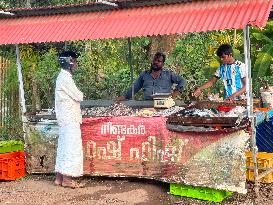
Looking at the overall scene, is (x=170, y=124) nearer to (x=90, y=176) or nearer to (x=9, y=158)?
(x=90, y=176)

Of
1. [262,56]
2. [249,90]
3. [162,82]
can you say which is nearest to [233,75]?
[249,90]

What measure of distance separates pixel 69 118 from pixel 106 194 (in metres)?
1.34

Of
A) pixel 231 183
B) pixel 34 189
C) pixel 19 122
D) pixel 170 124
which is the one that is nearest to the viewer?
pixel 231 183

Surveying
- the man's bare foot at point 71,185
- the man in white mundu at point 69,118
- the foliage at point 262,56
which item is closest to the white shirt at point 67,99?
the man in white mundu at point 69,118

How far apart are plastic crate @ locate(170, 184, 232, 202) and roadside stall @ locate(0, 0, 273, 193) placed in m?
0.12

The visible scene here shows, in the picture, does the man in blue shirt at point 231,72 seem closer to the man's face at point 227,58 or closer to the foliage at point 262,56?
the man's face at point 227,58

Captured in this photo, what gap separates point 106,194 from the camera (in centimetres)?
737

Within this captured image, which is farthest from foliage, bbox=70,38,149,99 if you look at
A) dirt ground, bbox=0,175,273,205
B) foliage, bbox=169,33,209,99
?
dirt ground, bbox=0,175,273,205

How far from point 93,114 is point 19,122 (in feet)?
12.3

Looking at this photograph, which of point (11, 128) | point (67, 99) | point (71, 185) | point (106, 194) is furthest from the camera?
point (11, 128)

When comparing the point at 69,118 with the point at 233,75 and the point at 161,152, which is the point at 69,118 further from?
the point at 233,75

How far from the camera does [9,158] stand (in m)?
8.23

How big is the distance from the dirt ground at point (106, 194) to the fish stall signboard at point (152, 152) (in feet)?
0.79

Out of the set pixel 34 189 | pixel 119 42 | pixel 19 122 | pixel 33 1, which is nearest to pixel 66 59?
pixel 34 189
